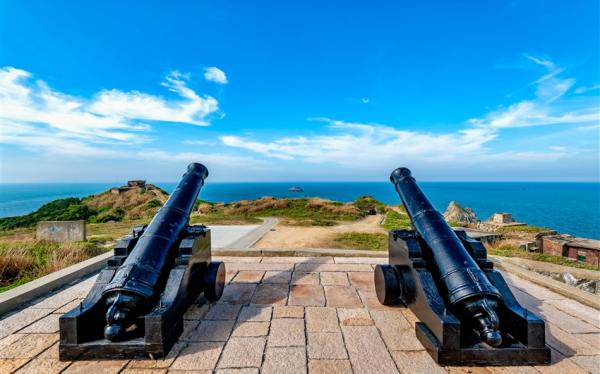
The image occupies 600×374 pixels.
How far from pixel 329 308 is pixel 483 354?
61.2 inches

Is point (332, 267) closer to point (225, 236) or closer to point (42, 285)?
point (42, 285)

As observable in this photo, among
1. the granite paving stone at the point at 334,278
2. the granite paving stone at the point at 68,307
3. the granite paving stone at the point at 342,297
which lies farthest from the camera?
the granite paving stone at the point at 334,278

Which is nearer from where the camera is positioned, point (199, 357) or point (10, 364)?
point (10, 364)

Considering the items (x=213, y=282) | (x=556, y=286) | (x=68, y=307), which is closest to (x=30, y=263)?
(x=68, y=307)

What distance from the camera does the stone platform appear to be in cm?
234

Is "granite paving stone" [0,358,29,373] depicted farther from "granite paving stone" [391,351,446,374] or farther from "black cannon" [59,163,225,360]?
"granite paving stone" [391,351,446,374]

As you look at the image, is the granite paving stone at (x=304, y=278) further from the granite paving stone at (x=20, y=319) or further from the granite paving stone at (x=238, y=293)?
the granite paving stone at (x=20, y=319)

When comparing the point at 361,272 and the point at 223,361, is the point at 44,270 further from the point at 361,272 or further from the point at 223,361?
the point at 361,272

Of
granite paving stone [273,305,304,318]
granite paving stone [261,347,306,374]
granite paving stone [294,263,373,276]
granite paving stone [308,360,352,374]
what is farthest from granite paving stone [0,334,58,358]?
granite paving stone [294,263,373,276]

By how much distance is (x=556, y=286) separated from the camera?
13.6 ft

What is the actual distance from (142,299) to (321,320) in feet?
5.67

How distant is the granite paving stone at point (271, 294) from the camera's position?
3655 millimetres

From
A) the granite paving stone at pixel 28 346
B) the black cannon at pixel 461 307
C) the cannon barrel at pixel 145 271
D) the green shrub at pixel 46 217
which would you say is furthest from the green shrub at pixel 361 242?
the green shrub at pixel 46 217

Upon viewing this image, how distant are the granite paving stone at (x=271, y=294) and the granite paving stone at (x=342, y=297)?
553 millimetres
